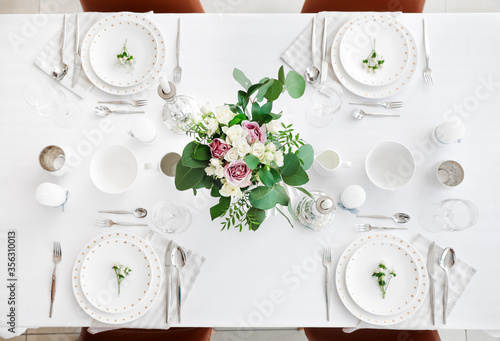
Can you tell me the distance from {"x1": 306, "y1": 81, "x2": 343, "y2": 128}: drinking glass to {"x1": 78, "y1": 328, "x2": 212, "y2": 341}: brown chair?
39.2 inches

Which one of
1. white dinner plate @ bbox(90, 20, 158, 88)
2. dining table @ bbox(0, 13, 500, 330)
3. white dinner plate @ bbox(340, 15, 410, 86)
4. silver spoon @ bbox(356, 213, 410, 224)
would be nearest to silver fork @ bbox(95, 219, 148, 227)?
dining table @ bbox(0, 13, 500, 330)

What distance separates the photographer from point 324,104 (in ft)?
4.49

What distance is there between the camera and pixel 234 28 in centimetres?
144

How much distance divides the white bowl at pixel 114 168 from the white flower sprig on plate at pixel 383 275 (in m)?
0.92

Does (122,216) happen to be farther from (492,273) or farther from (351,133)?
(492,273)

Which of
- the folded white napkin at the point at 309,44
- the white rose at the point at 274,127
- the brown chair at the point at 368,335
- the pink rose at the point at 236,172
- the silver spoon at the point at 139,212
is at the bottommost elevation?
the brown chair at the point at 368,335

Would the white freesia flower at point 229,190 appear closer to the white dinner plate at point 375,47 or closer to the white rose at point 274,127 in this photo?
the white rose at point 274,127

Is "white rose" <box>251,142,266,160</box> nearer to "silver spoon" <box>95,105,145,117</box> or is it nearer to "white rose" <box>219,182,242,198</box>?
"white rose" <box>219,182,242,198</box>

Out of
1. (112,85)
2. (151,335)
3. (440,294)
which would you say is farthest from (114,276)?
(440,294)

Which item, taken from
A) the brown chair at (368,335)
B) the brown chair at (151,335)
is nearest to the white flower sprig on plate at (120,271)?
the brown chair at (151,335)

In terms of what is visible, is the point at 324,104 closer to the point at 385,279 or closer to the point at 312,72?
the point at 312,72

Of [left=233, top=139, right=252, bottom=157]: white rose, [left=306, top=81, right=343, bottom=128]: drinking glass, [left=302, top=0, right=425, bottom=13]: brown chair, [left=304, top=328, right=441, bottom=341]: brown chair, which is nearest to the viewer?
[left=233, top=139, right=252, bottom=157]: white rose

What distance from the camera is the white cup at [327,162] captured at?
4.27 ft

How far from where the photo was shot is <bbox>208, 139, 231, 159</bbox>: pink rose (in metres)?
0.85
